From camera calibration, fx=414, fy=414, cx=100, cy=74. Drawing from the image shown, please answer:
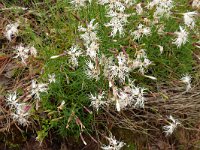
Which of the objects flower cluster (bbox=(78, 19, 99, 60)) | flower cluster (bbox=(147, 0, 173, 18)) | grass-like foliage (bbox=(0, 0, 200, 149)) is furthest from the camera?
flower cluster (bbox=(147, 0, 173, 18))

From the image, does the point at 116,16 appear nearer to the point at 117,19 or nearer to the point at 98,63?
the point at 117,19

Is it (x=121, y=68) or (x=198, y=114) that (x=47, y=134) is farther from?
(x=198, y=114)

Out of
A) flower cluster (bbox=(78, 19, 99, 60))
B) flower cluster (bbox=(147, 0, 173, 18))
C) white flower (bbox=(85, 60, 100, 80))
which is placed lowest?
white flower (bbox=(85, 60, 100, 80))

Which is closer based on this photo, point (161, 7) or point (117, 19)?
point (117, 19)

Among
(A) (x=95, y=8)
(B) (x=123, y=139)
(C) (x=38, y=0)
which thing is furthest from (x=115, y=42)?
→ (C) (x=38, y=0)

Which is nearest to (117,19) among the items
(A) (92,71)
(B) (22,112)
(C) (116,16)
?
(C) (116,16)

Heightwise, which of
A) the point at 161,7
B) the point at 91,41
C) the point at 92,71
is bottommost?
the point at 92,71

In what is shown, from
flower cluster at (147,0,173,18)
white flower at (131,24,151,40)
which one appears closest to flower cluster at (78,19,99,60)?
white flower at (131,24,151,40)

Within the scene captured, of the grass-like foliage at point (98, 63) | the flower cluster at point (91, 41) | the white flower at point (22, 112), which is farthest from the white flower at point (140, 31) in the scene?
the white flower at point (22, 112)

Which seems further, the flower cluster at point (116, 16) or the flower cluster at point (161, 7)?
the flower cluster at point (161, 7)

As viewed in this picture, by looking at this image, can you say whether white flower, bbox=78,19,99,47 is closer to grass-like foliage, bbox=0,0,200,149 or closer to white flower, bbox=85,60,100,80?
grass-like foliage, bbox=0,0,200,149

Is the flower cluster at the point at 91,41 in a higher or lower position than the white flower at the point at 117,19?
lower

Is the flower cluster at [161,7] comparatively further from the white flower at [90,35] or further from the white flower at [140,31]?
the white flower at [90,35]

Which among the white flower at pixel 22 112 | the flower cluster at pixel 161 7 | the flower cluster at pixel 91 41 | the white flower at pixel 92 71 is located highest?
the flower cluster at pixel 161 7
